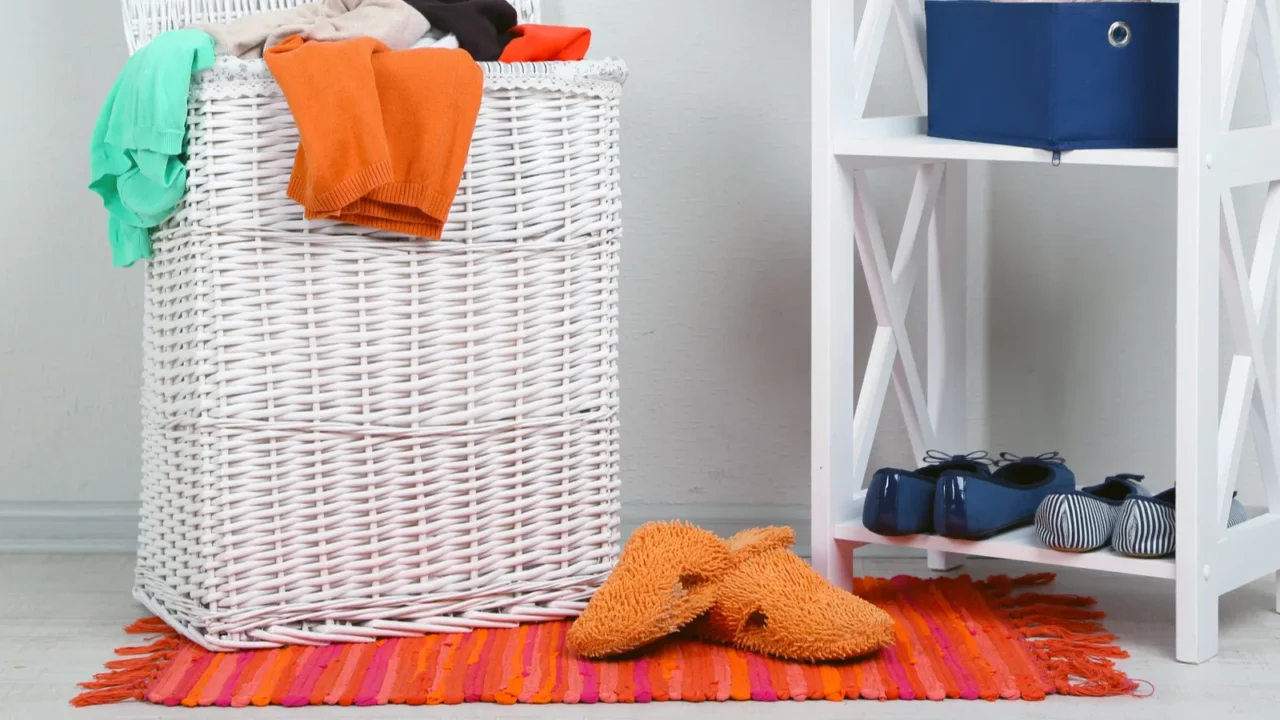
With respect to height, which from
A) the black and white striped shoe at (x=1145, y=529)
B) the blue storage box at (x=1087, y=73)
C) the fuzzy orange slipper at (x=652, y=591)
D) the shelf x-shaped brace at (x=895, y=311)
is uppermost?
the blue storage box at (x=1087, y=73)

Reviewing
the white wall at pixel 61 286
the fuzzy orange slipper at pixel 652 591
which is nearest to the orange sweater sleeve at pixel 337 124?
A: the fuzzy orange slipper at pixel 652 591

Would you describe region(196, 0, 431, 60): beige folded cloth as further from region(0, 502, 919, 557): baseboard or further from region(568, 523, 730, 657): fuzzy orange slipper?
region(0, 502, 919, 557): baseboard

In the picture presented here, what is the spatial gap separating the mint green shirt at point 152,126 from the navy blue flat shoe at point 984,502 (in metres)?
0.75

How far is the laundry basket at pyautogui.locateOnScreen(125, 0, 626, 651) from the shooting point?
1274 millimetres

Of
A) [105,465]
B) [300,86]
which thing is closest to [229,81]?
[300,86]

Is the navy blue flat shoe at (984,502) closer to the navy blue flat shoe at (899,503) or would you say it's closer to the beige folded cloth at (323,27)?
the navy blue flat shoe at (899,503)

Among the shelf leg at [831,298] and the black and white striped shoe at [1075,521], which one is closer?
the black and white striped shoe at [1075,521]

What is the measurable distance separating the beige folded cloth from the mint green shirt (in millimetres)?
25

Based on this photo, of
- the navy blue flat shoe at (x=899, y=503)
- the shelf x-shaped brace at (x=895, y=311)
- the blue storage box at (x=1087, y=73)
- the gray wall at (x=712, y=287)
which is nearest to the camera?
the blue storage box at (x=1087, y=73)

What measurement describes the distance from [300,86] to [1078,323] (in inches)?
37.4

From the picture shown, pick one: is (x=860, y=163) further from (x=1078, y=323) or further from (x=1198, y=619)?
(x=1198, y=619)

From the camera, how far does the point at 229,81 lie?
4.11 ft

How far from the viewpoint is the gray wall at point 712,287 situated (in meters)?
1.69

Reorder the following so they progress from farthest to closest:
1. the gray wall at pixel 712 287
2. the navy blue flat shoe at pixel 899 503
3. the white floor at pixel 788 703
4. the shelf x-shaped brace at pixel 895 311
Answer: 1. the gray wall at pixel 712 287
2. the shelf x-shaped brace at pixel 895 311
3. the navy blue flat shoe at pixel 899 503
4. the white floor at pixel 788 703
